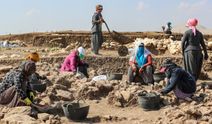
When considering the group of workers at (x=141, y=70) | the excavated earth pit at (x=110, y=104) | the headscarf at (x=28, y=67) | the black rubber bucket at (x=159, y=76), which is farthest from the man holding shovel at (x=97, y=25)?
the headscarf at (x=28, y=67)

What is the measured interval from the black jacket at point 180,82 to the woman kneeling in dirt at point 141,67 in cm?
204

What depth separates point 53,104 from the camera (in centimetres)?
780

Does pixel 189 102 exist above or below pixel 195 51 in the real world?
below

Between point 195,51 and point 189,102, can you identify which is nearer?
point 189,102

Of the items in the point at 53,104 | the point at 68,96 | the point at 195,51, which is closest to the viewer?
the point at 53,104

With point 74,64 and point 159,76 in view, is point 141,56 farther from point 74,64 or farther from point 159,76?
point 74,64

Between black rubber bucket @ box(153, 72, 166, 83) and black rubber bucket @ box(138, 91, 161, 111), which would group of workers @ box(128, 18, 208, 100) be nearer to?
black rubber bucket @ box(153, 72, 166, 83)

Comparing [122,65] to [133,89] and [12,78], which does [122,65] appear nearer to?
[133,89]

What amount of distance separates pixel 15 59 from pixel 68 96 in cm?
716

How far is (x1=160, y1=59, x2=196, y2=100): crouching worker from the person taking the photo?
26.0 feet

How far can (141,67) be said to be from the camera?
33.4ft

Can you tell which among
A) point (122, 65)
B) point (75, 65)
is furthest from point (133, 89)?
point (122, 65)

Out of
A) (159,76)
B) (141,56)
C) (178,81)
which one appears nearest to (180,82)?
(178,81)

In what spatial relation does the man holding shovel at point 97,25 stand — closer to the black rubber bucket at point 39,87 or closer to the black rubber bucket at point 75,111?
the black rubber bucket at point 39,87
